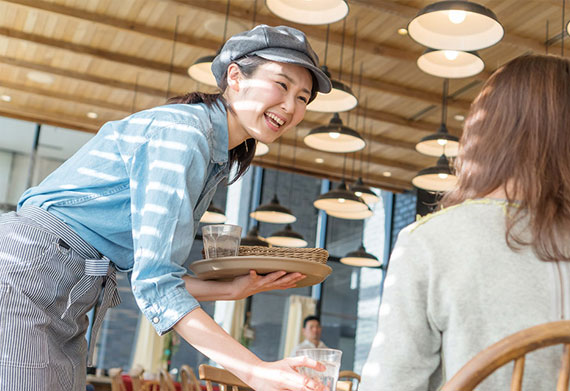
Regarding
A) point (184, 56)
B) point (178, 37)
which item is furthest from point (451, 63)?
point (184, 56)

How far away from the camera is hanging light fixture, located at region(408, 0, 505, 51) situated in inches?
172

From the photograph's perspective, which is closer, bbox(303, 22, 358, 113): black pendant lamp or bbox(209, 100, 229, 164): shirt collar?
bbox(209, 100, 229, 164): shirt collar

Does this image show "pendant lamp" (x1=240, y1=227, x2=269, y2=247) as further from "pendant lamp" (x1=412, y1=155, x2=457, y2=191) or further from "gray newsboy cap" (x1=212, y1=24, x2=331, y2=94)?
"gray newsboy cap" (x1=212, y1=24, x2=331, y2=94)

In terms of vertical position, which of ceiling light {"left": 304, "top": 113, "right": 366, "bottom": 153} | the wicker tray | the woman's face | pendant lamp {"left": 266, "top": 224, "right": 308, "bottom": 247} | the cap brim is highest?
ceiling light {"left": 304, "top": 113, "right": 366, "bottom": 153}

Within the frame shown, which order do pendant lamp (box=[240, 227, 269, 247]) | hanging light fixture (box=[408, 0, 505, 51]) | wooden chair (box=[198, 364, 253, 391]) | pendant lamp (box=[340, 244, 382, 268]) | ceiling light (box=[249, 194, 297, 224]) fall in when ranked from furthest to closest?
pendant lamp (box=[340, 244, 382, 268]) < pendant lamp (box=[240, 227, 269, 247]) < ceiling light (box=[249, 194, 297, 224]) < hanging light fixture (box=[408, 0, 505, 51]) < wooden chair (box=[198, 364, 253, 391])

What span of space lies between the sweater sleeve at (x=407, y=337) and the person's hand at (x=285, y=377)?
0.16m

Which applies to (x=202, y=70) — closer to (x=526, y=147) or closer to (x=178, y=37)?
(x=178, y=37)

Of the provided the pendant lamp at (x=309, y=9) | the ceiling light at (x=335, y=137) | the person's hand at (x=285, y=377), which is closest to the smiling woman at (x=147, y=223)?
the person's hand at (x=285, y=377)

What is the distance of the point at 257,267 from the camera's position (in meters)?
1.57

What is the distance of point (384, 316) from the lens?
1069 millimetres

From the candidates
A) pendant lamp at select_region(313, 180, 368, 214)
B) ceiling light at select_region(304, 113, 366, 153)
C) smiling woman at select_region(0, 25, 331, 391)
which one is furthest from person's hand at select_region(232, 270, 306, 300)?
pendant lamp at select_region(313, 180, 368, 214)

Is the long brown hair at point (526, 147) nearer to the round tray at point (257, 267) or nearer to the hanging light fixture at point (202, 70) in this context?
the round tray at point (257, 267)

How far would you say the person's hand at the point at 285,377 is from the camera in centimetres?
121

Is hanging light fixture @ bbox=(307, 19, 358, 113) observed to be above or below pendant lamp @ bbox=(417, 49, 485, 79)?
below
